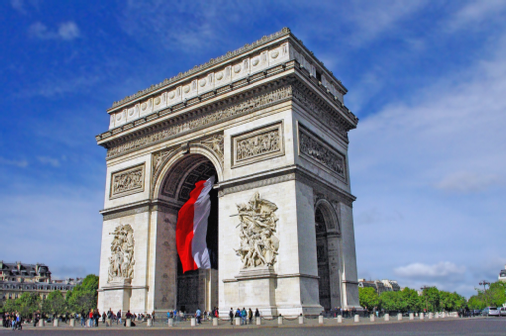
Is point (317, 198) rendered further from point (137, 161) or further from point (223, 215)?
point (137, 161)

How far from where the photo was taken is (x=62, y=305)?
227ft

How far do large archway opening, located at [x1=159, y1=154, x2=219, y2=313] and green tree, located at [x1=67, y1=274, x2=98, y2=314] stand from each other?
1457 inches

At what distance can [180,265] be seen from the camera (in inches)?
1174

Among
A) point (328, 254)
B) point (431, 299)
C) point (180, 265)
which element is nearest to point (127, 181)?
point (180, 265)

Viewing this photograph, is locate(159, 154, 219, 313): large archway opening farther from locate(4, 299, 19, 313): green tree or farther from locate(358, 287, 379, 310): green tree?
locate(358, 287, 379, 310): green tree

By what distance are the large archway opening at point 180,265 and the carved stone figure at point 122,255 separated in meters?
2.81

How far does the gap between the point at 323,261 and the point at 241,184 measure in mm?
6687

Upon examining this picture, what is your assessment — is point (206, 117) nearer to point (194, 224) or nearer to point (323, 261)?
point (194, 224)

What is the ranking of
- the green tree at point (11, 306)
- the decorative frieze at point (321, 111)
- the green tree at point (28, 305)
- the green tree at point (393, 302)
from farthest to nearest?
the green tree at point (393, 302) → the green tree at point (11, 306) → the green tree at point (28, 305) → the decorative frieze at point (321, 111)

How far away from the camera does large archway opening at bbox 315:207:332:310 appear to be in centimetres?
2553

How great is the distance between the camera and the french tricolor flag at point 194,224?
1075 inches

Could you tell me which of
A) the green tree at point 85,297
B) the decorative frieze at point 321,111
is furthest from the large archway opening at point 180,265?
the green tree at point 85,297

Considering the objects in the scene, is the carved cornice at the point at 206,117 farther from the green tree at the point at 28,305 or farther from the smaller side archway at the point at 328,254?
the green tree at the point at 28,305

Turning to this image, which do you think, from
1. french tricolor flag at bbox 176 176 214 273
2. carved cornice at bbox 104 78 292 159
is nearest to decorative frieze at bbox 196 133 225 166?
carved cornice at bbox 104 78 292 159
